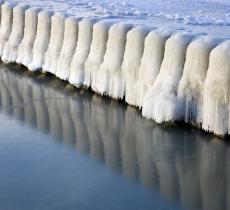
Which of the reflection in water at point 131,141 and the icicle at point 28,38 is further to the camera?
the icicle at point 28,38

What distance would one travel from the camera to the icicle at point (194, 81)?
4.72 metres

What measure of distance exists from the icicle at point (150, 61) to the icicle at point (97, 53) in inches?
25.9

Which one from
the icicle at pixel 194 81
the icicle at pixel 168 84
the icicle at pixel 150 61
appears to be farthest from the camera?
the icicle at pixel 150 61

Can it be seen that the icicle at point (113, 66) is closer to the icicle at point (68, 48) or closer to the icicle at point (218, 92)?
the icicle at point (68, 48)

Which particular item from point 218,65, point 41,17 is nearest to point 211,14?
point 41,17

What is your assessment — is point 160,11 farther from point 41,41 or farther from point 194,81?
point 194,81

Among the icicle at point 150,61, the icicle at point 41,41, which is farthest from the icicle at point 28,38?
the icicle at point 150,61

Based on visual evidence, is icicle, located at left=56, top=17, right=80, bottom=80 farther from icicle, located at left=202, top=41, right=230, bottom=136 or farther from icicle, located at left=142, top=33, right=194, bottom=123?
icicle, located at left=202, top=41, right=230, bottom=136

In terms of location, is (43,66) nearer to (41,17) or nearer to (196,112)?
(41,17)

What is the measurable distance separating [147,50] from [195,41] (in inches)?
22.3

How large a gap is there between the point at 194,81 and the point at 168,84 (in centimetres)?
27

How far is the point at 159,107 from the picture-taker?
4898 mm

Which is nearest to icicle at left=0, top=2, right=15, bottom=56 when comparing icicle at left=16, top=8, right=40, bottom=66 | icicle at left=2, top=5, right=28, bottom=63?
icicle at left=2, top=5, right=28, bottom=63

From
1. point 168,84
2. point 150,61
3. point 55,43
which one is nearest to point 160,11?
point 55,43
